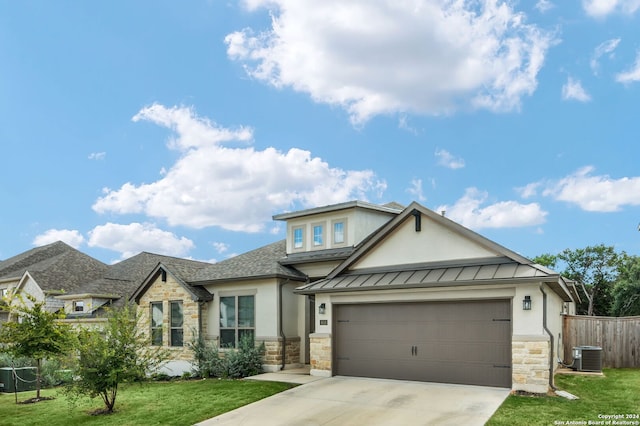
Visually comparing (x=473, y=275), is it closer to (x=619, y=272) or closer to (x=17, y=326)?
(x=17, y=326)

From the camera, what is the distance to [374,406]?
10883 millimetres

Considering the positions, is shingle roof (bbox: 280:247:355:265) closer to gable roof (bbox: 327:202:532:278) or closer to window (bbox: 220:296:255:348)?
gable roof (bbox: 327:202:532:278)

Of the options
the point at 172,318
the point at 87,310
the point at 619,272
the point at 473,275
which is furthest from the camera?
the point at 619,272

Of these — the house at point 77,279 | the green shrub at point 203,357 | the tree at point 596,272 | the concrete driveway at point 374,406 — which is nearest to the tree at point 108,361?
the concrete driveway at point 374,406

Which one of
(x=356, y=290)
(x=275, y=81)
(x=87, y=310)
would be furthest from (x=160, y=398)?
(x=87, y=310)

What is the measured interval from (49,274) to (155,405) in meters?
24.6

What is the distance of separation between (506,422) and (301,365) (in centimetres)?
919

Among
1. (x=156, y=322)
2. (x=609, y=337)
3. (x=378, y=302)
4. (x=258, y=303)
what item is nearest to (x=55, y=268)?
(x=156, y=322)

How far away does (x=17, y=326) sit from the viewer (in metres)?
14.7

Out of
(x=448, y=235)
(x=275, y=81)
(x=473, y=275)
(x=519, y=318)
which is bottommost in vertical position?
(x=519, y=318)

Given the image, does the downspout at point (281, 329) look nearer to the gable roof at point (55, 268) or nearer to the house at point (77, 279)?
the house at point (77, 279)

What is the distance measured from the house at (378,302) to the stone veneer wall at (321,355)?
0.03 m

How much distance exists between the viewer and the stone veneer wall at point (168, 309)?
60.8ft

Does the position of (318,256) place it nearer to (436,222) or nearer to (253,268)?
(253,268)
